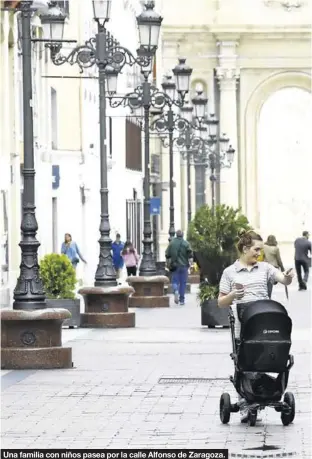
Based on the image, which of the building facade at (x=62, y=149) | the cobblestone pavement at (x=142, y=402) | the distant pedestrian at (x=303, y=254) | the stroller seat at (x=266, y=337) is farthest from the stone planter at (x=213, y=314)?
the distant pedestrian at (x=303, y=254)

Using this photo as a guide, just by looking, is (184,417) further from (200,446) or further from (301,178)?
(301,178)

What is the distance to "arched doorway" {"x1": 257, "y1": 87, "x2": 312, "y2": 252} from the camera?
9647 cm

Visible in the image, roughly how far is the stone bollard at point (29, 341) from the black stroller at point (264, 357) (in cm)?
585

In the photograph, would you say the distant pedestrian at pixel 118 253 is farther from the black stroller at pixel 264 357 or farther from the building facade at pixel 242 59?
the black stroller at pixel 264 357

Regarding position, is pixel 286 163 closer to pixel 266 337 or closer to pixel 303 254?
pixel 303 254

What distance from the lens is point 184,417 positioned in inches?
594

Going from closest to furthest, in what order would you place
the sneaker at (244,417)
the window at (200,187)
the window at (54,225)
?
the sneaker at (244,417) → the window at (54,225) → the window at (200,187)

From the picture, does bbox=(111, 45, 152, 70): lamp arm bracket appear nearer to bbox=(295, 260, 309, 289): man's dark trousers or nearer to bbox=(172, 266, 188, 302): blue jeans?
bbox=(172, 266, 188, 302): blue jeans

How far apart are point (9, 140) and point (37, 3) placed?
2833 millimetres

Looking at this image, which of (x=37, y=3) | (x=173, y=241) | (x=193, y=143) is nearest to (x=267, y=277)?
(x=37, y=3)

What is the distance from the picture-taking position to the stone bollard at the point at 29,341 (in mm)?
20000

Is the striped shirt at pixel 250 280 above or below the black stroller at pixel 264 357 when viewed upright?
above

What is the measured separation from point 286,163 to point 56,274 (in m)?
74.7

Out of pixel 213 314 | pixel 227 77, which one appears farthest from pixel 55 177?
pixel 227 77
